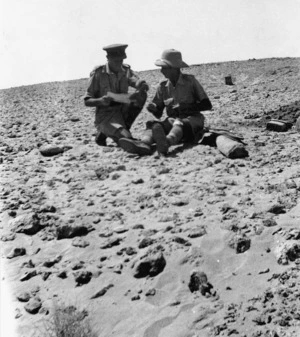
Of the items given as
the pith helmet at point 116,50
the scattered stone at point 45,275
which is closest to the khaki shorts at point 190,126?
the pith helmet at point 116,50

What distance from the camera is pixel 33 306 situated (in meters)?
3.56

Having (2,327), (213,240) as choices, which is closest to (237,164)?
(213,240)

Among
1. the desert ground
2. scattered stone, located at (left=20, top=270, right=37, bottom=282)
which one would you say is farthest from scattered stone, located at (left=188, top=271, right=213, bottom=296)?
scattered stone, located at (left=20, top=270, right=37, bottom=282)

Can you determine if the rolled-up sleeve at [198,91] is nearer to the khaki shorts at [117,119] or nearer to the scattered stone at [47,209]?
the khaki shorts at [117,119]

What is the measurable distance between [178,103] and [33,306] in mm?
4236

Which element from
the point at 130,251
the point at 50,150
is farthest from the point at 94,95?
the point at 130,251

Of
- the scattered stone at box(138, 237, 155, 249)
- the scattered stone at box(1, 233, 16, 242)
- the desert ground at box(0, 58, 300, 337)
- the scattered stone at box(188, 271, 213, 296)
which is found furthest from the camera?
the scattered stone at box(1, 233, 16, 242)

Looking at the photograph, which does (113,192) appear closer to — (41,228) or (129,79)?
(41,228)

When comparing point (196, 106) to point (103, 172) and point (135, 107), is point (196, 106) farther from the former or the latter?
point (103, 172)

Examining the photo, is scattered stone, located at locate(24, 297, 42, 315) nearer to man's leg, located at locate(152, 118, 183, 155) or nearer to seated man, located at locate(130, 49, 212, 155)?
man's leg, located at locate(152, 118, 183, 155)

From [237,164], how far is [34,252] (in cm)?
254

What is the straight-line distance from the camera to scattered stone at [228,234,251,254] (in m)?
3.77

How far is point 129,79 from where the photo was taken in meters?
7.38

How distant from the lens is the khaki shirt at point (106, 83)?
7.31 metres
